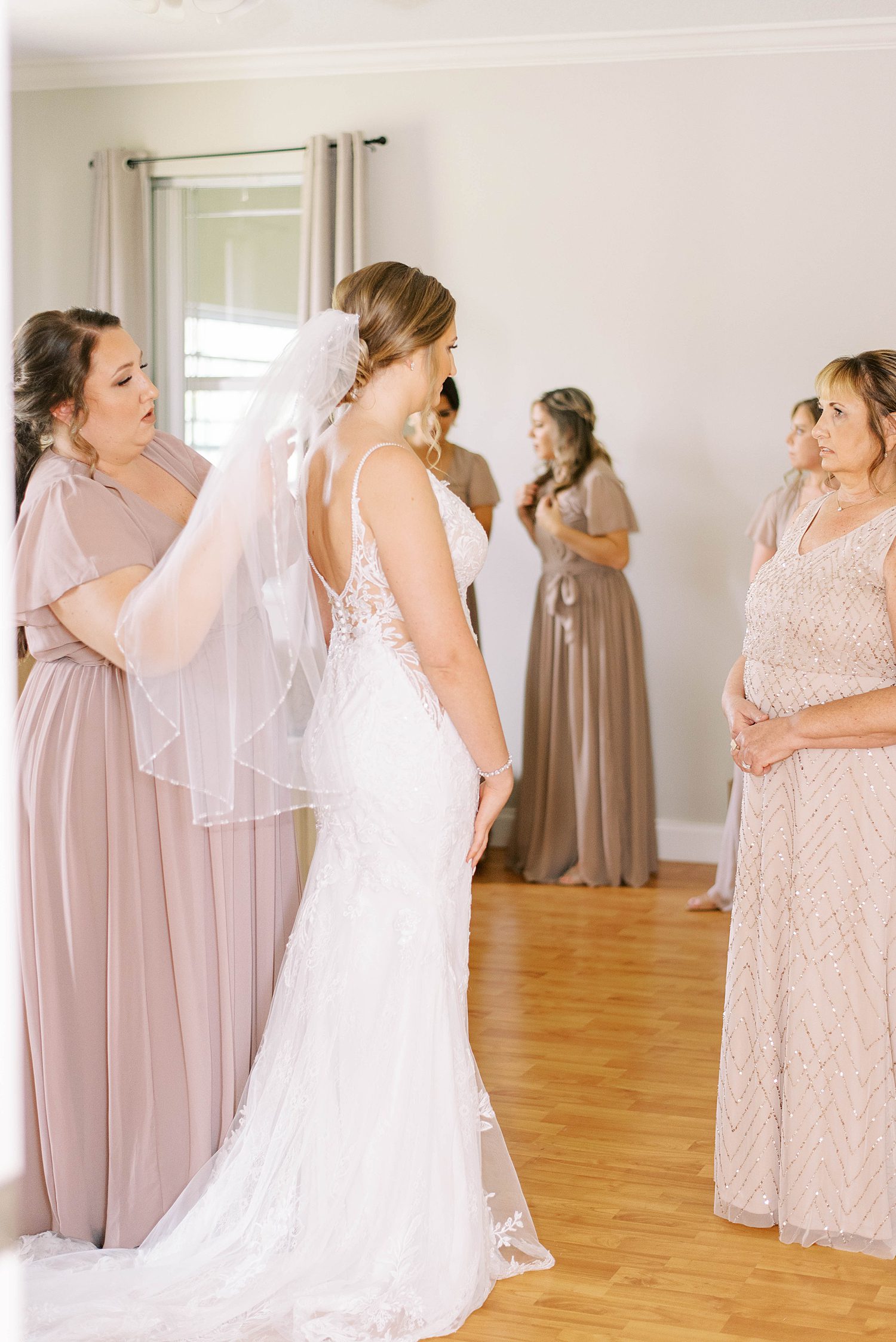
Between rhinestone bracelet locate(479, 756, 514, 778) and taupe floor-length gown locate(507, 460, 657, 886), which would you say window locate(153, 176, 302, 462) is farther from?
rhinestone bracelet locate(479, 756, 514, 778)

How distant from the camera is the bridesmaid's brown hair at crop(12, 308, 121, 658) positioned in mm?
2424

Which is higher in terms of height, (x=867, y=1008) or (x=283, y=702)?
(x=283, y=702)

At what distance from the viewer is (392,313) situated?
7.73 feet

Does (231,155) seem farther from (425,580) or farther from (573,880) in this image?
(425,580)

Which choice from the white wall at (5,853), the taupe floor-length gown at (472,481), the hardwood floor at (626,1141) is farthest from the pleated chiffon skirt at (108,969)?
the taupe floor-length gown at (472,481)

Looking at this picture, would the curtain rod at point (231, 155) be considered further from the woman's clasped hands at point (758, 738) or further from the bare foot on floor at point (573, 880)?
the woman's clasped hands at point (758, 738)

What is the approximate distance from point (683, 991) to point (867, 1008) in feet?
5.64

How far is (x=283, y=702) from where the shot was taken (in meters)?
2.34

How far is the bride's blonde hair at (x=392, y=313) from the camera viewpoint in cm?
236

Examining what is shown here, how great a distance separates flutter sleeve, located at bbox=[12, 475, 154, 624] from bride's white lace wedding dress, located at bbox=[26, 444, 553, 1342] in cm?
40

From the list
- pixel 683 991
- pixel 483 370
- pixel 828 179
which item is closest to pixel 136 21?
pixel 483 370

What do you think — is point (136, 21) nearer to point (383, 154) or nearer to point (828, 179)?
point (383, 154)

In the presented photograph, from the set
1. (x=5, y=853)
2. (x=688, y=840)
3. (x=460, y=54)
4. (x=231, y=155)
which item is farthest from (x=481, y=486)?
(x=5, y=853)

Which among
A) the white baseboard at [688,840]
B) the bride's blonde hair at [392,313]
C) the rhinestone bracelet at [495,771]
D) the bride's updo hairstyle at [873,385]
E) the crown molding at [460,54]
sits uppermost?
the crown molding at [460,54]
